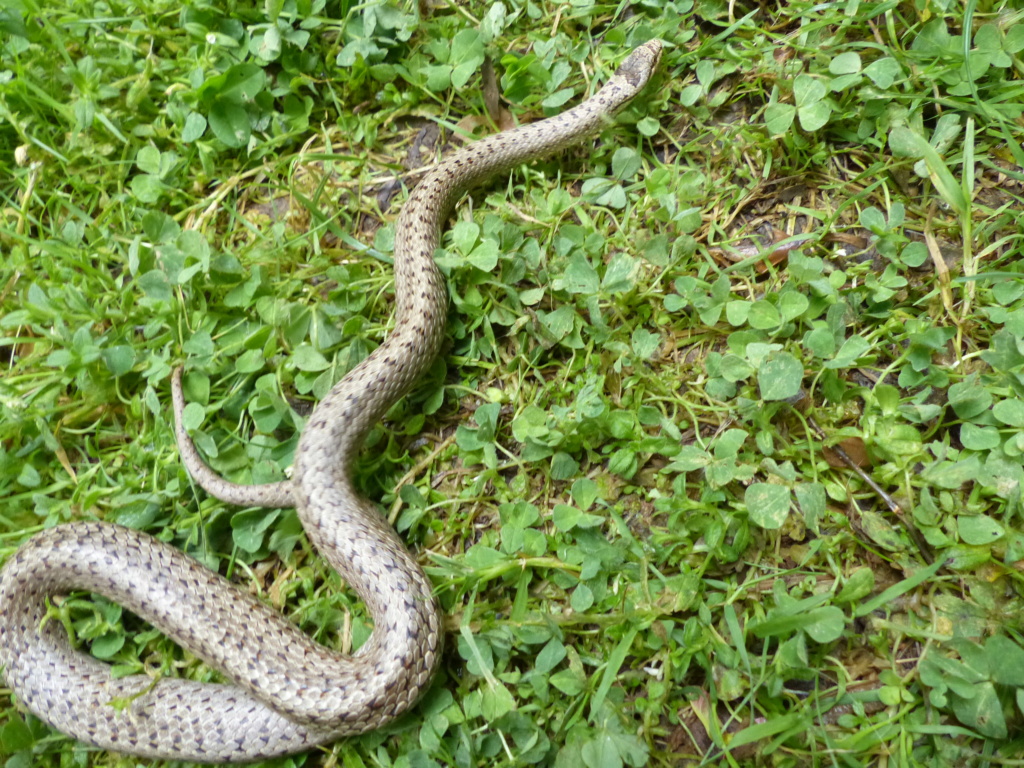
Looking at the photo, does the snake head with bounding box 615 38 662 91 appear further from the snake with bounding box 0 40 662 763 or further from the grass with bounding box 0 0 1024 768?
the snake with bounding box 0 40 662 763

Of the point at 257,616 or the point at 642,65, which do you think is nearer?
the point at 257,616

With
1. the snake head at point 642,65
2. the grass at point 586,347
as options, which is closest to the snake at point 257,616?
the grass at point 586,347

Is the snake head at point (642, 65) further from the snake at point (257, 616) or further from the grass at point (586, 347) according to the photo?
the snake at point (257, 616)

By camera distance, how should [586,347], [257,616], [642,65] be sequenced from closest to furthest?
[257,616] → [586,347] → [642,65]

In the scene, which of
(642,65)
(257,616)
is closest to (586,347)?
(642,65)

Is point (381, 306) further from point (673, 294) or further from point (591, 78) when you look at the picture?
point (591, 78)

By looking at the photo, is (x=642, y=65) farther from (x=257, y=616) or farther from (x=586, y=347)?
(x=257, y=616)
